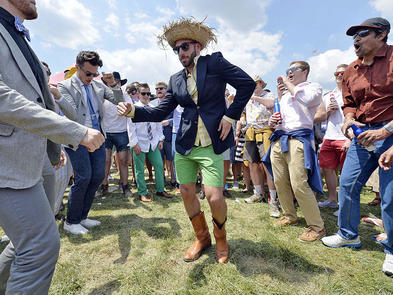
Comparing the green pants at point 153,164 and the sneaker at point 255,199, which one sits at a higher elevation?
the green pants at point 153,164

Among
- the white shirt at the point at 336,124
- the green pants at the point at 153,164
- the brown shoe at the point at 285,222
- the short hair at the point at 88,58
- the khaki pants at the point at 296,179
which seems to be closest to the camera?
the khaki pants at the point at 296,179

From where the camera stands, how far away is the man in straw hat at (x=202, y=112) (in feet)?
7.65

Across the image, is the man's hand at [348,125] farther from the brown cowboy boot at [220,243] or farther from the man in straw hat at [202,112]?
the brown cowboy boot at [220,243]

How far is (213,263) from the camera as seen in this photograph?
2414mm

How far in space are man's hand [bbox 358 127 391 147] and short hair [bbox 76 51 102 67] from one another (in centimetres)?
369

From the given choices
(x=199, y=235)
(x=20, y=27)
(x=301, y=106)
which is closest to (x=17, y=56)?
(x=20, y=27)

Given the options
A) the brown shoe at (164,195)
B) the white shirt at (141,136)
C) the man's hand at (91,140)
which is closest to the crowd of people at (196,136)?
the man's hand at (91,140)

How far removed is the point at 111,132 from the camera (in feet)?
16.9

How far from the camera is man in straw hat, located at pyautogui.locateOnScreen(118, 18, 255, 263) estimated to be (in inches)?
91.8

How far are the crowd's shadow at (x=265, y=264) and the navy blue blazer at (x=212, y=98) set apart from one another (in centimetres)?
125

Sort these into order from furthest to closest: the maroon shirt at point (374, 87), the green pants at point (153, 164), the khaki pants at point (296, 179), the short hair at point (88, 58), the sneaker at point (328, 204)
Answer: the green pants at point (153, 164) → the sneaker at point (328, 204) → the short hair at point (88, 58) → the khaki pants at point (296, 179) → the maroon shirt at point (374, 87)

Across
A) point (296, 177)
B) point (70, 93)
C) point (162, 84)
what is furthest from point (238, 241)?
point (162, 84)

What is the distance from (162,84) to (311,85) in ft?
12.3

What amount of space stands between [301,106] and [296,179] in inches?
41.2
